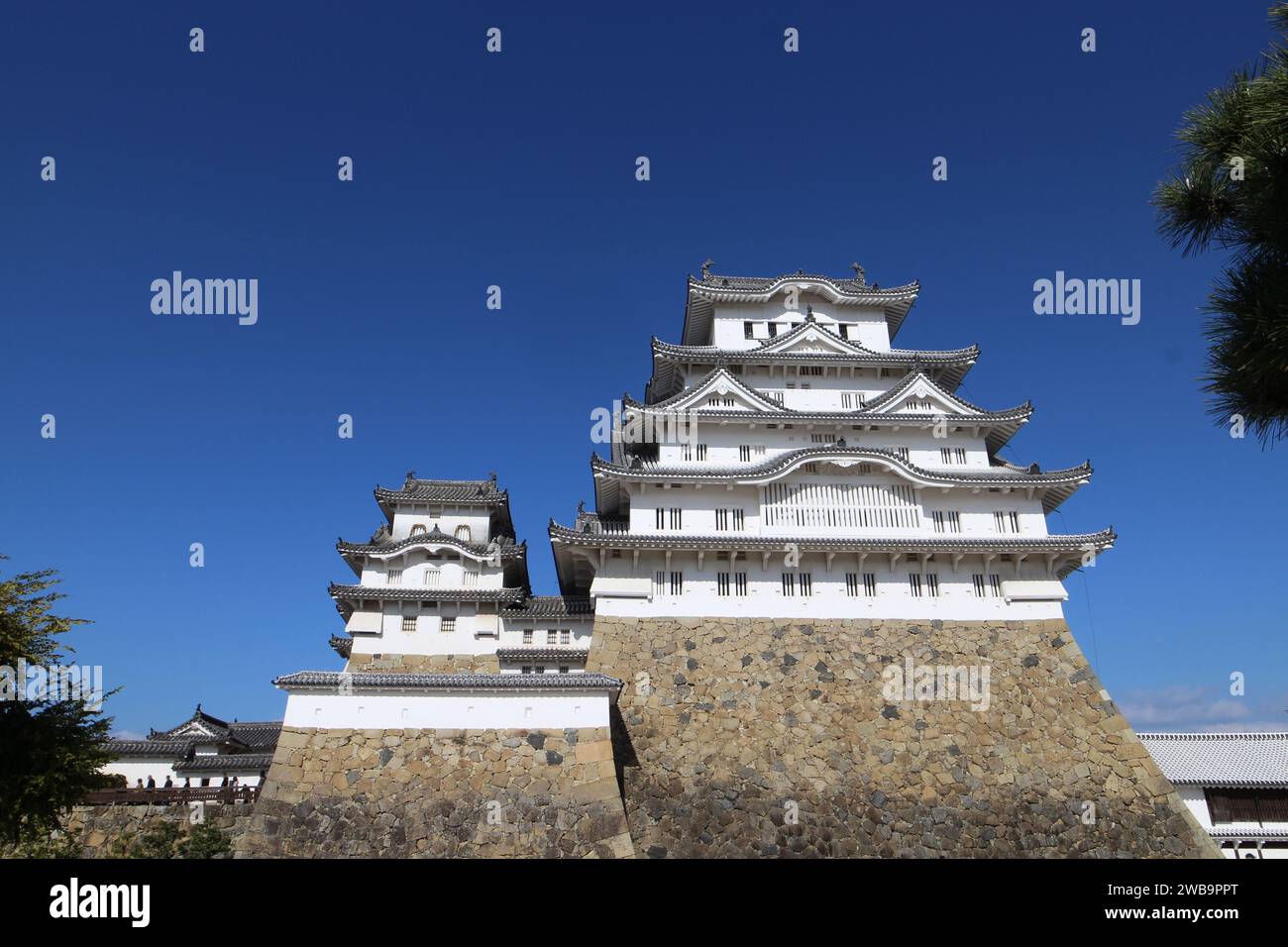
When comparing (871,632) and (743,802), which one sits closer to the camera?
(743,802)

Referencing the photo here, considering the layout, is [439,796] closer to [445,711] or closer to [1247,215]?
[445,711]

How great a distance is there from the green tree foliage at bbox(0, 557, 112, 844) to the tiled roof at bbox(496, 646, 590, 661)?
11.8 metres

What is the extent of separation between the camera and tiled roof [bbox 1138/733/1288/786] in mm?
23469

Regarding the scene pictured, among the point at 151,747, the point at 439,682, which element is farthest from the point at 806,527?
the point at 151,747

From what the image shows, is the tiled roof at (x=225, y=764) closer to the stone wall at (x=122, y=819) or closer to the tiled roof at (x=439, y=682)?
the stone wall at (x=122, y=819)

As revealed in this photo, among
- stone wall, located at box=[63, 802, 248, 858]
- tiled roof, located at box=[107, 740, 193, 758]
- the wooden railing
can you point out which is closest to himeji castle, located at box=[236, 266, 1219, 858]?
stone wall, located at box=[63, 802, 248, 858]

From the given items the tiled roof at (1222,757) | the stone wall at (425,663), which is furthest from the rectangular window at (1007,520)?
the stone wall at (425,663)

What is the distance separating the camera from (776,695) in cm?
1964

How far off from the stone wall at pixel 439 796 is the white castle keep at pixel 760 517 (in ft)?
5.09

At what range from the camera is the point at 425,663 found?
24.7 metres

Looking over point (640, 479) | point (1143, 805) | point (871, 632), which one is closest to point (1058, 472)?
point (871, 632)

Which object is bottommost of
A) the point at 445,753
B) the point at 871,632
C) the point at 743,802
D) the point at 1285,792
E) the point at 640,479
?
the point at 1285,792
